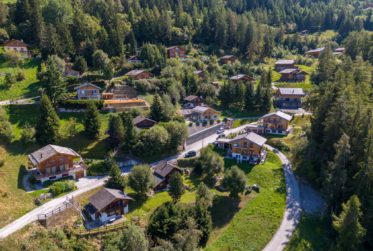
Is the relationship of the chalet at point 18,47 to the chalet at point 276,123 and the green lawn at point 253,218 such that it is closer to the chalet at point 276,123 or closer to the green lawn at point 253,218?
the chalet at point 276,123

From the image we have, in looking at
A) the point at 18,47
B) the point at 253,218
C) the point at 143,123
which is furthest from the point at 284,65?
the point at 18,47

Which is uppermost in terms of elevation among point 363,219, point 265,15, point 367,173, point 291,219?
point 265,15

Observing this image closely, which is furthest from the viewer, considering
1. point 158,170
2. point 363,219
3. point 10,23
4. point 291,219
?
point 10,23

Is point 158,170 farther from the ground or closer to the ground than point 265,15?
closer to the ground

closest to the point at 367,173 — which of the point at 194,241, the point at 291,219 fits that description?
the point at 291,219

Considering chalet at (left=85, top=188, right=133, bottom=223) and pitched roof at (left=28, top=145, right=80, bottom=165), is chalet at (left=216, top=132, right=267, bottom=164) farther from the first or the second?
pitched roof at (left=28, top=145, right=80, bottom=165)

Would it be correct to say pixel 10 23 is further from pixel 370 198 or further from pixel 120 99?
pixel 370 198

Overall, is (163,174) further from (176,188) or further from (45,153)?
(45,153)
